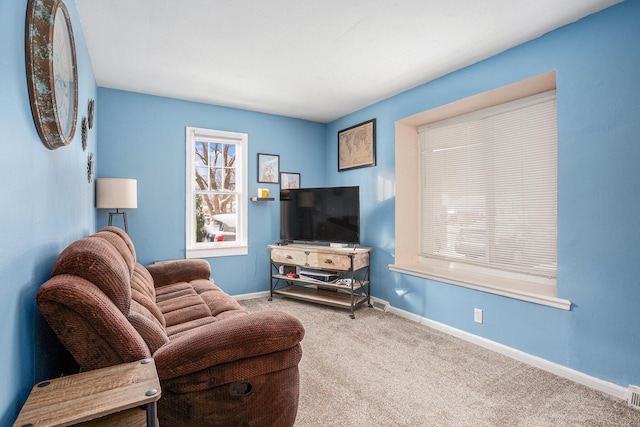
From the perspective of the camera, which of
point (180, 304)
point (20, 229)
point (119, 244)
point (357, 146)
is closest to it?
point (20, 229)

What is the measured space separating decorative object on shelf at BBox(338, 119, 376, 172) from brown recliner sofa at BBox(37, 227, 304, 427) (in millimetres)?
2974

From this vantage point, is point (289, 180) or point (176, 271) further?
point (289, 180)

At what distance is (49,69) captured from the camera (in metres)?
1.16

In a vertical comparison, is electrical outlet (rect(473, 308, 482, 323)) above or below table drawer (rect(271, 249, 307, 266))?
below

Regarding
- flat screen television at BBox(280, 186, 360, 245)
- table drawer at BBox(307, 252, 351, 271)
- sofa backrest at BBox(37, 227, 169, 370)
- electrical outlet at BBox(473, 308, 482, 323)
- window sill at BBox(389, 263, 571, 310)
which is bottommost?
electrical outlet at BBox(473, 308, 482, 323)

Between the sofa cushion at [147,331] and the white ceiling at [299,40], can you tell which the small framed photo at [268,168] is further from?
the sofa cushion at [147,331]

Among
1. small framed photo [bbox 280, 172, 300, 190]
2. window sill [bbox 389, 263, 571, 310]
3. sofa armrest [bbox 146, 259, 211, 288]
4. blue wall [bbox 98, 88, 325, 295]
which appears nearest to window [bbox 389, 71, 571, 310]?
window sill [bbox 389, 263, 571, 310]

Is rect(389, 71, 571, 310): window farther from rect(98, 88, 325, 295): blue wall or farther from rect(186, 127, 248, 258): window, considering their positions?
rect(186, 127, 248, 258): window

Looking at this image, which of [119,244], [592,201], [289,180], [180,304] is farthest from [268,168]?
[592,201]

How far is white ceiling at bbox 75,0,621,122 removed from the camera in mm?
2145

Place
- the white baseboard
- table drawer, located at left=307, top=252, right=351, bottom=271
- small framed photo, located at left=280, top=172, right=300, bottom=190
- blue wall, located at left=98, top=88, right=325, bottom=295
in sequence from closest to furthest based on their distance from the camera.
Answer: the white baseboard → blue wall, located at left=98, top=88, right=325, bottom=295 → table drawer, located at left=307, top=252, right=351, bottom=271 → small framed photo, located at left=280, top=172, right=300, bottom=190

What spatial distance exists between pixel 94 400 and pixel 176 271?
2300mm

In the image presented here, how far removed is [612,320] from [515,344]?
70 centimetres

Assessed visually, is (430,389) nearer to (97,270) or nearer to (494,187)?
(494,187)
